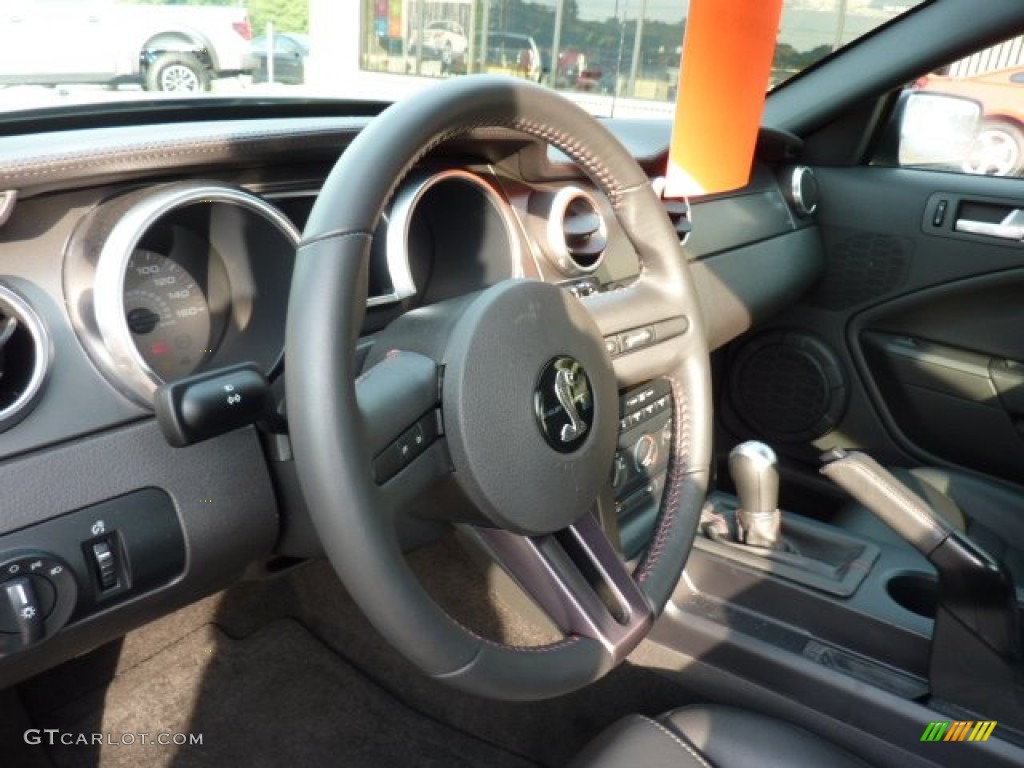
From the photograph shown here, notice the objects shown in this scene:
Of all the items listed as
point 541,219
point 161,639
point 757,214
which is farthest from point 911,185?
point 161,639

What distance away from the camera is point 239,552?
1205 mm

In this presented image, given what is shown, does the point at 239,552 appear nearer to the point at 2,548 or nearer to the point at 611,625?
the point at 2,548

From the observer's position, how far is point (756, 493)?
5.62 feet

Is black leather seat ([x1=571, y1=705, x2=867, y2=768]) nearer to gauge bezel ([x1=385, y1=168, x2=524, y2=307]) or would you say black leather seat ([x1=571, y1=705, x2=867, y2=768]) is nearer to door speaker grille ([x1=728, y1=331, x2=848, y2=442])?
gauge bezel ([x1=385, y1=168, x2=524, y2=307])

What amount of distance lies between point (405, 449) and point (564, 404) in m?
0.20

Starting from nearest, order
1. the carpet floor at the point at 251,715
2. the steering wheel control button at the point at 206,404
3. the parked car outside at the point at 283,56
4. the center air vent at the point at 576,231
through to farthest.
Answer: the steering wheel control button at the point at 206,404
the center air vent at the point at 576,231
the carpet floor at the point at 251,715
the parked car outside at the point at 283,56

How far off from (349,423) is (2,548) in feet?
1.38

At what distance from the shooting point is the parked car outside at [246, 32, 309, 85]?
3.58 m

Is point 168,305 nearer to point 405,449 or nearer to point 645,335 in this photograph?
point 405,449

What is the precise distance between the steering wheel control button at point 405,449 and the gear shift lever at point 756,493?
0.87m

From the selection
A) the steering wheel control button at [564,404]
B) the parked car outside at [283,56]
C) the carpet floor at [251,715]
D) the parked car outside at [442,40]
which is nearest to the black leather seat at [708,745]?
the steering wheel control button at [564,404]

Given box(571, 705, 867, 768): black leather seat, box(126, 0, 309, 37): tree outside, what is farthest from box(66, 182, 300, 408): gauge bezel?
box(126, 0, 309, 37): tree outside

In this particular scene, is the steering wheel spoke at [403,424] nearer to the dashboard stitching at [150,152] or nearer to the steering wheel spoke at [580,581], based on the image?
the steering wheel spoke at [580,581]

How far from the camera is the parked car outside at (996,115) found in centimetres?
221
